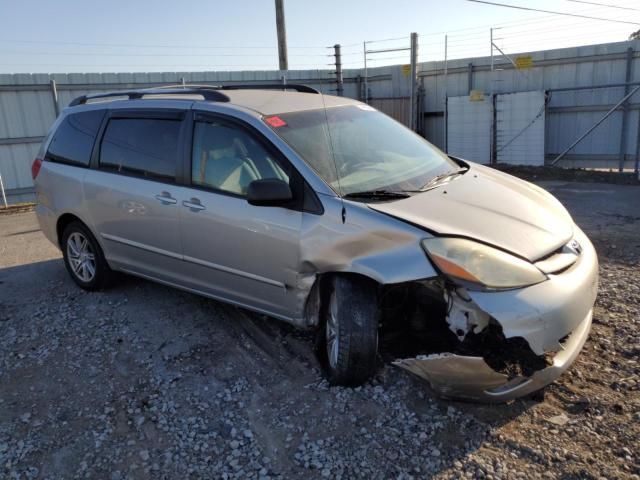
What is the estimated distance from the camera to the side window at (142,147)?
13.8 ft

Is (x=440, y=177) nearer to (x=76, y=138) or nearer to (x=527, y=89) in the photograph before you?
(x=76, y=138)

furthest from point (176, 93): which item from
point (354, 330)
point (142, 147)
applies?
point (354, 330)

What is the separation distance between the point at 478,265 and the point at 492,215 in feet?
1.86

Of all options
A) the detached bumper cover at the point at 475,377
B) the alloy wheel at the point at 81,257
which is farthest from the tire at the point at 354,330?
the alloy wheel at the point at 81,257

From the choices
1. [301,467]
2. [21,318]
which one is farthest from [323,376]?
[21,318]

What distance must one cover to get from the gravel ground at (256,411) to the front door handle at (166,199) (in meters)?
1.02

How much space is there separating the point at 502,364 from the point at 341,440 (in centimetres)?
97

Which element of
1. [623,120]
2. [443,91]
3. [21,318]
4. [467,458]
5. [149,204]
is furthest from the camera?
[443,91]

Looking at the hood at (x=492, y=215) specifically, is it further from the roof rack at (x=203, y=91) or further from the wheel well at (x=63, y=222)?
the wheel well at (x=63, y=222)

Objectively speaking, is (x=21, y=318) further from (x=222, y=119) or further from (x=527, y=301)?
(x=527, y=301)

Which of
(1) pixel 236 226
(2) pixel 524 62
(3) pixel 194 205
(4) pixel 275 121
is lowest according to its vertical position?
(1) pixel 236 226

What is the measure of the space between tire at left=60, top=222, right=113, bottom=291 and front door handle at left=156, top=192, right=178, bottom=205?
116cm

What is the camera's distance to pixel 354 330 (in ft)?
10.4

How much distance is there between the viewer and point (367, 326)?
124 inches
